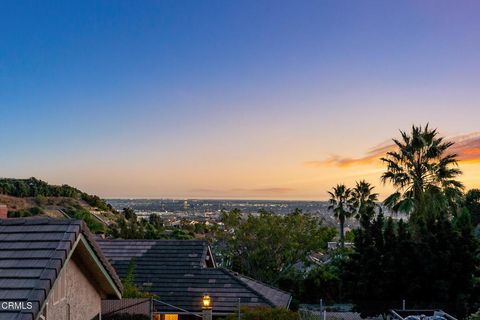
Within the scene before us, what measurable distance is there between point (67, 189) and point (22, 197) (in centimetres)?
1517

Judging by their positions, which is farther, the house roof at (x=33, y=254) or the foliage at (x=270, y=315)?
the foliage at (x=270, y=315)

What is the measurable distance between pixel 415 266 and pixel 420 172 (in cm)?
617

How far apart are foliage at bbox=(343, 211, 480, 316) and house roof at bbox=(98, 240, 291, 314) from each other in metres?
5.30

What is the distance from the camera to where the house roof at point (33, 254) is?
6.26 meters

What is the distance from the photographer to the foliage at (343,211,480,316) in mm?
22062

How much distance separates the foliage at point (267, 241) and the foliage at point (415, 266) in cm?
1273

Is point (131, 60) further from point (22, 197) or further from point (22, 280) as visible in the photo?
point (22, 197)

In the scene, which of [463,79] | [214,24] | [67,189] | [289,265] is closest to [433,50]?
[463,79]

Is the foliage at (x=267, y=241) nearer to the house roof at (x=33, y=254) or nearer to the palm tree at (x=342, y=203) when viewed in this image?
the palm tree at (x=342, y=203)

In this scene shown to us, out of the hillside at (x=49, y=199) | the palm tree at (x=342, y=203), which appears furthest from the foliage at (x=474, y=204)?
the hillside at (x=49, y=199)

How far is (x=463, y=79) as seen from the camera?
91.8ft

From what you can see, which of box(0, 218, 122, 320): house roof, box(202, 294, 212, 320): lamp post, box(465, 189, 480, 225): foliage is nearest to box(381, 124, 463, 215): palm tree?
box(202, 294, 212, 320): lamp post

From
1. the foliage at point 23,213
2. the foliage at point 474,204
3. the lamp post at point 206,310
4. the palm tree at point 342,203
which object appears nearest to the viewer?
the lamp post at point 206,310

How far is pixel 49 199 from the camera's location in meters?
117
